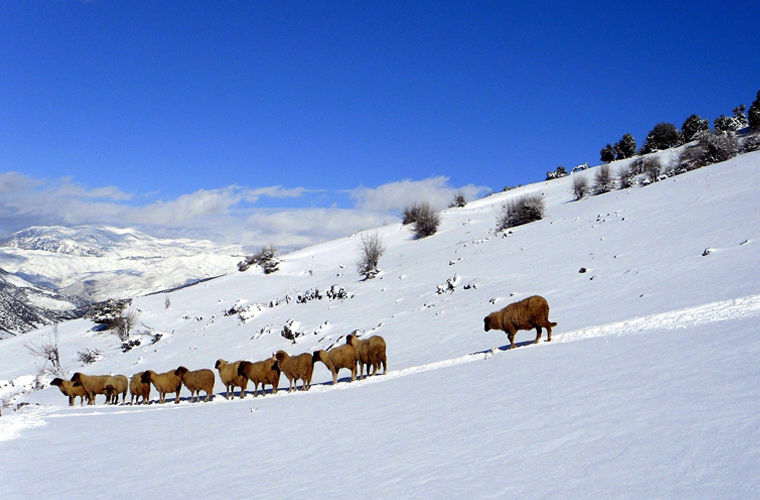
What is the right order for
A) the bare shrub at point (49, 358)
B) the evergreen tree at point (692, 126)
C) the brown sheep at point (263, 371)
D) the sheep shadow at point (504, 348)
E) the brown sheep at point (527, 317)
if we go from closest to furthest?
the brown sheep at point (527, 317) < the sheep shadow at point (504, 348) < the brown sheep at point (263, 371) < the bare shrub at point (49, 358) < the evergreen tree at point (692, 126)

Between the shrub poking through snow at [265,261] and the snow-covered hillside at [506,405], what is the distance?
23875 millimetres

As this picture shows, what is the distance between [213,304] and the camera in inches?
1677

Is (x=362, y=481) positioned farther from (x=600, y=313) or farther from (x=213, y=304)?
(x=213, y=304)

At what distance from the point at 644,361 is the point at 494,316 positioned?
6.90m

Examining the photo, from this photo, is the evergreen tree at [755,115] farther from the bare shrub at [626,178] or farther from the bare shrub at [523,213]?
the bare shrub at [523,213]

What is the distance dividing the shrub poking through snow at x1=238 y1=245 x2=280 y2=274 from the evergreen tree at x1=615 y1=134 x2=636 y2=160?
2295 inches

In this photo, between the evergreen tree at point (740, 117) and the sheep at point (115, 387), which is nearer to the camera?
the sheep at point (115, 387)

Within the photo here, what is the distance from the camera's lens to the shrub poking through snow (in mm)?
52612

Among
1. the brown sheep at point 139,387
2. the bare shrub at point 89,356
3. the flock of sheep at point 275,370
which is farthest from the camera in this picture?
the bare shrub at point 89,356

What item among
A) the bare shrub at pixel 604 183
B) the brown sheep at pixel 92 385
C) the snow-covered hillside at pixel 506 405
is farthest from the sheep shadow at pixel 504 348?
the bare shrub at pixel 604 183

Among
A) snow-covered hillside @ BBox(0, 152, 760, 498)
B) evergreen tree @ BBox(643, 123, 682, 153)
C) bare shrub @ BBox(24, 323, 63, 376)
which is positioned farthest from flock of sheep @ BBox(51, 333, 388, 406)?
evergreen tree @ BBox(643, 123, 682, 153)

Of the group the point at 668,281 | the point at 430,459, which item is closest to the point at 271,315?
the point at 668,281

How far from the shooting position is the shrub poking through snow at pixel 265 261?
52.6m

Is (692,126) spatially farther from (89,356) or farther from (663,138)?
(89,356)
